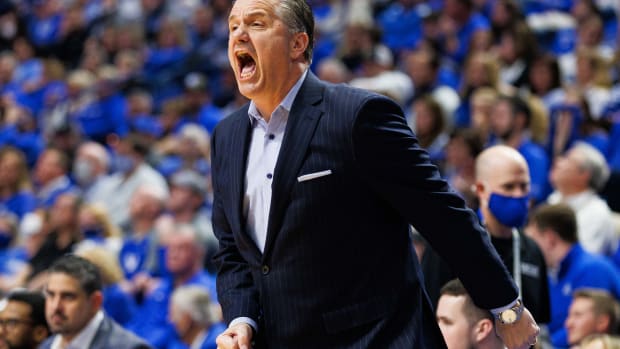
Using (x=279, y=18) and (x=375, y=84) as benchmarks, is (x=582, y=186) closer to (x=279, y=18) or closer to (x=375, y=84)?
(x=375, y=84)

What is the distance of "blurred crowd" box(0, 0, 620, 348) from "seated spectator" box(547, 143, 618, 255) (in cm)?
1

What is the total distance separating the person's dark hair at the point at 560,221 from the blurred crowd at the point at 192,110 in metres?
0.50

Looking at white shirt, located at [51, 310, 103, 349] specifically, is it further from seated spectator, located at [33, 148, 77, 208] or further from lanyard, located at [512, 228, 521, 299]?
seated spectator, located at [33, 148, 77, 208]

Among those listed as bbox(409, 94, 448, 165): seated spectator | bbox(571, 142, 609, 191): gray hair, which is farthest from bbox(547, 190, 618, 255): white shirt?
bbox(409, 94, 448, 165): seated spectator

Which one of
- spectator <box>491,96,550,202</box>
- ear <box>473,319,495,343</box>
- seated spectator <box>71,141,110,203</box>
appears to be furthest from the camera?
seated spectator <box>71,141,110,203</box>

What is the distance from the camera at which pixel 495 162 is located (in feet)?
12.6

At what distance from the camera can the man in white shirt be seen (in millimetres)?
4355

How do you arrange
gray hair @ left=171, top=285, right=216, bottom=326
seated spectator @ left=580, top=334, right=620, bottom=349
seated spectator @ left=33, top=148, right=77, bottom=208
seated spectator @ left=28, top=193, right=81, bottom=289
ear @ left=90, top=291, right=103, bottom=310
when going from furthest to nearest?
1. seated spectator @ left=33, top=148, right=77, bottom=208
2. seated spectator @ left=28, top=193, right=81, bottom=289
3. gray hair @ left=171, top=285, right=216, bottom=326
4. ear @ left=90, top=291, right=103, bottom=310
5. seated spectator @ left=580, top=334, right=620, bottom=349

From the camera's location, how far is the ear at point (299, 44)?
2.45 m

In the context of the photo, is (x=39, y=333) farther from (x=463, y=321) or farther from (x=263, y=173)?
(x=263, y=173)

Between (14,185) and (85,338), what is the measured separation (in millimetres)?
5231

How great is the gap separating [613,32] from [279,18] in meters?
8.65

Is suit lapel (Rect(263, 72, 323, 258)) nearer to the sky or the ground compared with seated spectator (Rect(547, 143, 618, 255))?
nearer to the sky

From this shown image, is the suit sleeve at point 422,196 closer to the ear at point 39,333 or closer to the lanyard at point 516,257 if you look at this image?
the lanyard at point 516,257
